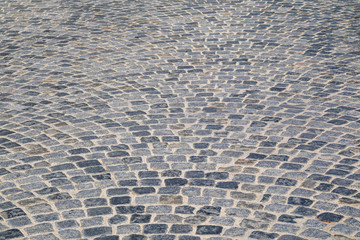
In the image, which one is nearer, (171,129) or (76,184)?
(76,184)

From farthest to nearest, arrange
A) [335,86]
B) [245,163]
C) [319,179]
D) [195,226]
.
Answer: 1. [335,86]
2. [245,163]
3. [319,179]
4. [195,226]

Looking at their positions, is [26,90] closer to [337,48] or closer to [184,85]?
[184,85]

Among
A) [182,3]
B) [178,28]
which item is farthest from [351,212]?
[182,3]

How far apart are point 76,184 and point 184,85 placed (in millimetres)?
3041

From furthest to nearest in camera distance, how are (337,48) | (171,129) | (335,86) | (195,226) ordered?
(337,48)
(335,86)
(171,129)
(195,226)

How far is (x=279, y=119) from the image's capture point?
6793 millimetres

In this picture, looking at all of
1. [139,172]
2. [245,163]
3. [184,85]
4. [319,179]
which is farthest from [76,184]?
[184,85]

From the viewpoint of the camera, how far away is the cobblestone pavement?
4.83 m

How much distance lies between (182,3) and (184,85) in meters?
5.24

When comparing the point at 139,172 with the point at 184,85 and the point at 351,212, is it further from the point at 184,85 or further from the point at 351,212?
the point at 184,85

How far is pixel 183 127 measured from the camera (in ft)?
21.9

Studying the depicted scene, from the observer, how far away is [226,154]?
19.6 ft

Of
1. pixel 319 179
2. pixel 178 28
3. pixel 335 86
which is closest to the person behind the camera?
pixel 319 179

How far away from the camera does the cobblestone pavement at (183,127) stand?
4.83 m
